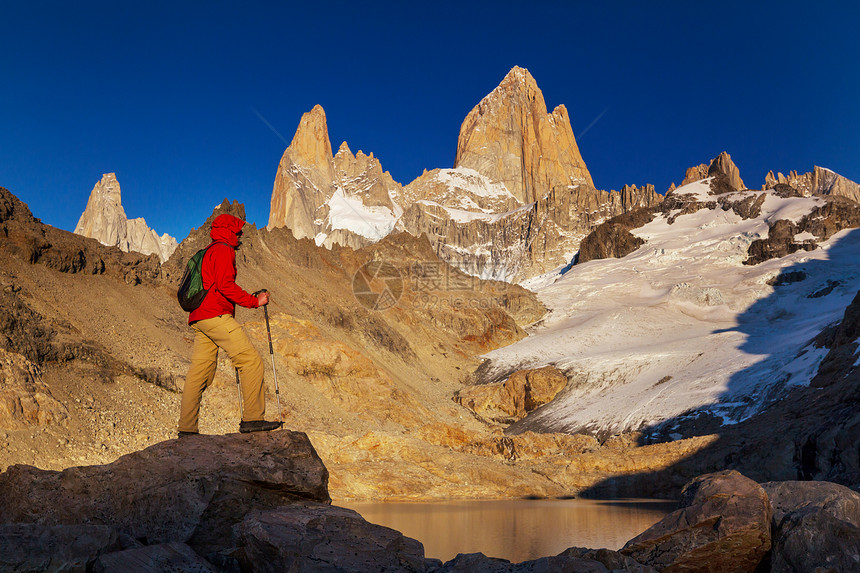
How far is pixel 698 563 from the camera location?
30.3 feet

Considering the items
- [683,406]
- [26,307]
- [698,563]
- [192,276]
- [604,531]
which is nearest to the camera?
[192,276]

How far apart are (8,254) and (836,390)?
4483cm

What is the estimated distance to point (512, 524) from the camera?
69.6 ft

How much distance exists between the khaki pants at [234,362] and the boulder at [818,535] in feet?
23.3

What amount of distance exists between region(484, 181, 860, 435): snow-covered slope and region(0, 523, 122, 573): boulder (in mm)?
48070

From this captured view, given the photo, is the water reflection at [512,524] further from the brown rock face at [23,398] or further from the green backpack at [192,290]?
the brown rock face at [23,398]

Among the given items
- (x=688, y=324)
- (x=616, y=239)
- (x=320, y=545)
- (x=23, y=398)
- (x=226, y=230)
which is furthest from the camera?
(x=616, y=239)

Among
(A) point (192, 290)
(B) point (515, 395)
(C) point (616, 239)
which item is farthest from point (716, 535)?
(C) point (616, 239)

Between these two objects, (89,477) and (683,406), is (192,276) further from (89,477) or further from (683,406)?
(683,406)

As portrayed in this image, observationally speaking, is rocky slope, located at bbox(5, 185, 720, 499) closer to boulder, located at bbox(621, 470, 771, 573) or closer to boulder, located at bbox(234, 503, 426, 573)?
boulder, located at bbox(234, 503, 426, 573)

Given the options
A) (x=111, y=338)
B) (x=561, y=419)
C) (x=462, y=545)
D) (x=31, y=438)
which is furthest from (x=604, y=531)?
(x=561, y=419)

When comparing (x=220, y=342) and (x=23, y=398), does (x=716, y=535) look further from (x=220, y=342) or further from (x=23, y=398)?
(x=23, y=398)

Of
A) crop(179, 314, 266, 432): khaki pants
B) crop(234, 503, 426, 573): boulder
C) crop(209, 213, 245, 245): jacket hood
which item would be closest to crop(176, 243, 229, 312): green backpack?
crop(179, 314, 266, 432): khaki pants

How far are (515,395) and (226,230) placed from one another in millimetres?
63874
